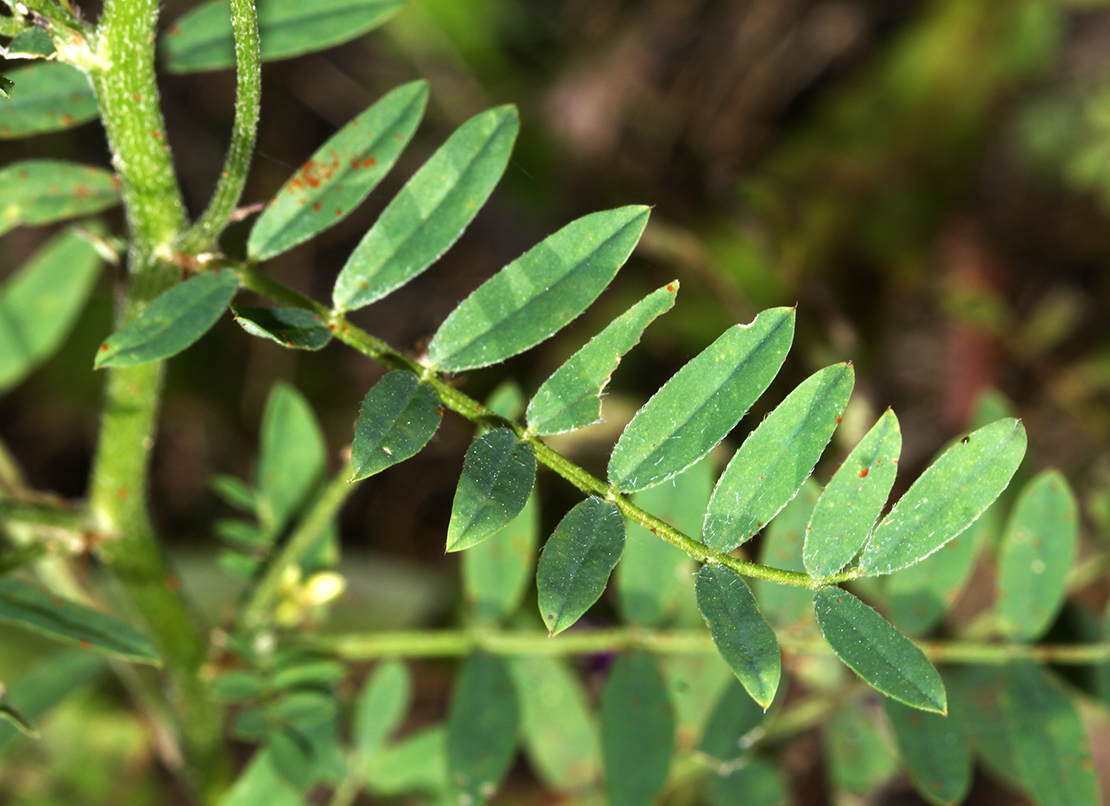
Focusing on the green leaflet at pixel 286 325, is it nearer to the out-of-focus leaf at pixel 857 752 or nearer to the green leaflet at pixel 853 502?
the green leaflet at pixel 853 502

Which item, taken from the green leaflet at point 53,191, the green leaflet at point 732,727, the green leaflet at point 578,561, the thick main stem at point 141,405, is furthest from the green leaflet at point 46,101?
the green leaflet at point 732,727

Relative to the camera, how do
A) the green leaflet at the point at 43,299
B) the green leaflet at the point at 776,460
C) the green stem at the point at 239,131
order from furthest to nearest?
the green leaflet at the point at 43,299 → the green leaflet at the point at 776,460 → the green stem at the point at 239,131

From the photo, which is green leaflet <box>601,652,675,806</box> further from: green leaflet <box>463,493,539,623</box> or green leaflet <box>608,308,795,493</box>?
green leaflet <box>608,308,795,493</box>

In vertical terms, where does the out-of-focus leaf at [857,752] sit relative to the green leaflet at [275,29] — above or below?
below

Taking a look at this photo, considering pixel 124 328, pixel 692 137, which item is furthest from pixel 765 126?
pixel 124 328

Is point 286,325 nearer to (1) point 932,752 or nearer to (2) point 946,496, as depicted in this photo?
(2) point 946,496

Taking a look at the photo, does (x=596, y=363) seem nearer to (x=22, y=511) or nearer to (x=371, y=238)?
(x=371, y=238)


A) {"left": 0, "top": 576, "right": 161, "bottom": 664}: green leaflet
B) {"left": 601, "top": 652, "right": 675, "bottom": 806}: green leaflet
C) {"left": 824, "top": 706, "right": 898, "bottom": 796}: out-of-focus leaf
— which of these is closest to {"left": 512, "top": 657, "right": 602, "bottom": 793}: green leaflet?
{"left": 601, "top": 652, "right": 675, "bottom": 806}: green leaflet
